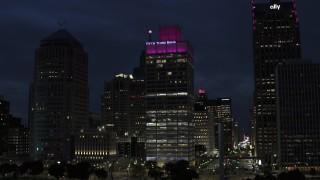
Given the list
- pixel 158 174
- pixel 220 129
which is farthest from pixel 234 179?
pixel 220 129

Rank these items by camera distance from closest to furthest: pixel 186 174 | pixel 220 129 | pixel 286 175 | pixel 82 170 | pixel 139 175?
pixel 220 129
pixel 286 175
pixel 186 174
pixel 82 170
pixel 139 175

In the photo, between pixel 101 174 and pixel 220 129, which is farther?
pixel 101 174

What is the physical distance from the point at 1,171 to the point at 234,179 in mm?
95343

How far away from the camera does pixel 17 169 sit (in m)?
198

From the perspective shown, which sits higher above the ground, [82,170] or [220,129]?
[220,129]

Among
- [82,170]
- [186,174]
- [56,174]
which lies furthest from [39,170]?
[186,174]

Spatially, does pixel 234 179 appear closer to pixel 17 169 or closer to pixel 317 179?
pixel 317 179

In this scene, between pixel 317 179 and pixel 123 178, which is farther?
pixel 123 178

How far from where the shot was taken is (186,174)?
140 metres

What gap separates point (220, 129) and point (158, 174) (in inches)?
3178

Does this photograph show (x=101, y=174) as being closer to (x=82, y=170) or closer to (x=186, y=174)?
(x=82, y=170)

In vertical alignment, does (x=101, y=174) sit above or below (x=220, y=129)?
below

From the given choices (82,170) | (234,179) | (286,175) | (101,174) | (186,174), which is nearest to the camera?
(286,175)

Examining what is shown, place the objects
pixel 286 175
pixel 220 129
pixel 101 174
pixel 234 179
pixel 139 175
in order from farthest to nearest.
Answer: pixel 139 175
pixel 234 179
pixel 101 174
pixel 286 175
pixel 220 129
